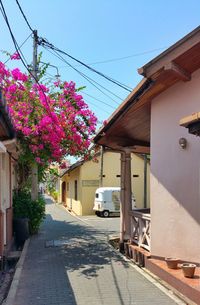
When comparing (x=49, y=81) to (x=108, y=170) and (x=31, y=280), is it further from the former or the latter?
(x=108, y=170)

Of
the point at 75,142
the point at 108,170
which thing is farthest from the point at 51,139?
the point at 108,170

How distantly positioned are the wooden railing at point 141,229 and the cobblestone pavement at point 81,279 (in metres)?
0.61

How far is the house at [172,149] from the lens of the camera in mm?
6667

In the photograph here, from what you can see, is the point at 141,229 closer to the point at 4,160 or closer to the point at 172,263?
the point at 172,263

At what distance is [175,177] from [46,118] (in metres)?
4.83

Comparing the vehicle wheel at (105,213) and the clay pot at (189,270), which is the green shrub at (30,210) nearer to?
the clay pot at (189,270)

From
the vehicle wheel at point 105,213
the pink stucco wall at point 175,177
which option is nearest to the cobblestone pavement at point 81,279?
the pink stucco wall at point 175,177

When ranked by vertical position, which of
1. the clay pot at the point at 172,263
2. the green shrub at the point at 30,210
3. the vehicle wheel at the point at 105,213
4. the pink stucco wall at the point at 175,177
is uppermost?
the pink stucco wall at the point at 175,177

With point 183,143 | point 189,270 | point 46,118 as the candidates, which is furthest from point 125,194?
point 189,270

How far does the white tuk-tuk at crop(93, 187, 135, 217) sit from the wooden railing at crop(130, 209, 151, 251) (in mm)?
15291

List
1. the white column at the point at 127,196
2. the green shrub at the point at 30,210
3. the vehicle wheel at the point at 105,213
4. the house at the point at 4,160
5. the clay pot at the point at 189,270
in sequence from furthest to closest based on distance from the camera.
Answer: the vehicle wheel at the point at 105,213
the green shrub at the point at 30,210
the white column at the point at 127,196
the house at the point at 4,160
the clay pot at the point at 189,270

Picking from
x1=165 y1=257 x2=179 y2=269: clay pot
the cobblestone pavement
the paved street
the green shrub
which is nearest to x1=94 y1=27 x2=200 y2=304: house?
x1=165 y1=257 x2=179 y2=269: clay pot

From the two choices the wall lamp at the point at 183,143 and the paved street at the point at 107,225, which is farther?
the paved street at the point at 107,225

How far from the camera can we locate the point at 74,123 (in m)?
12.6
